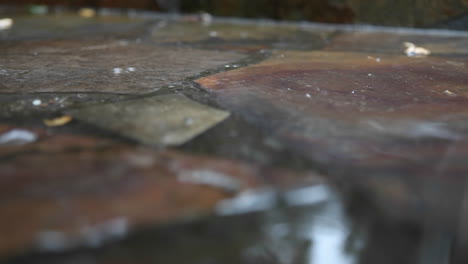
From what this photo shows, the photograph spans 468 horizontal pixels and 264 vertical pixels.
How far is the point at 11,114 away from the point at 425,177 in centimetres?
86

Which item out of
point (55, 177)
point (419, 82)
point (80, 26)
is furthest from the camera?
point (80, 26)

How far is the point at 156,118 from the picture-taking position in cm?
88

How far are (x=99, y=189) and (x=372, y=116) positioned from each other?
62 cm

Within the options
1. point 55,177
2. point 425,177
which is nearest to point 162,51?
point 55,177

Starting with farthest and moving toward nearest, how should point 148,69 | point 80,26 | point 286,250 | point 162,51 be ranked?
point 80,26, point 162,51, point 148,69, point 286,250

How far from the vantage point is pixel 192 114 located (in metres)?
0.91

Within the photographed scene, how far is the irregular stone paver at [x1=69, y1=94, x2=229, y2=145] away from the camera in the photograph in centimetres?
79

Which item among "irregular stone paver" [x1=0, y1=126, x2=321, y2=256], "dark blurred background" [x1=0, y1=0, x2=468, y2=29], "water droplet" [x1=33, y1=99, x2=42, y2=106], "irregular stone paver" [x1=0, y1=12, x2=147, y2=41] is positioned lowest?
"irregular stone paver" [x1=0, y1=126, x2=321, y2=256]

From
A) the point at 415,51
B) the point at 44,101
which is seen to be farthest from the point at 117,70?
the point at 415,51

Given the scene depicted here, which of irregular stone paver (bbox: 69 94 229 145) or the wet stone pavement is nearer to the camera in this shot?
the wet stone pavement

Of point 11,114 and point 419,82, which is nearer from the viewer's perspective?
point 11,114

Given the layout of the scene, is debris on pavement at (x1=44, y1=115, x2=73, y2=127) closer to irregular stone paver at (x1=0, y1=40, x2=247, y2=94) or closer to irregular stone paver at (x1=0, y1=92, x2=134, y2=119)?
irregular stone paver at (x1=0, y1=92, x2=134, y2=119)

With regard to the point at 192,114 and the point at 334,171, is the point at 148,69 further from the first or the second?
the point at 334,171

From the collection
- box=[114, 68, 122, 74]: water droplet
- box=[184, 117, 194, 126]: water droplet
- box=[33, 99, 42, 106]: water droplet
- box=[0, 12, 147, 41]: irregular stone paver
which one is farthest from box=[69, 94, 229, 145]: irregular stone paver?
box=[0, 12, 147, 41]: irregular stone paver
